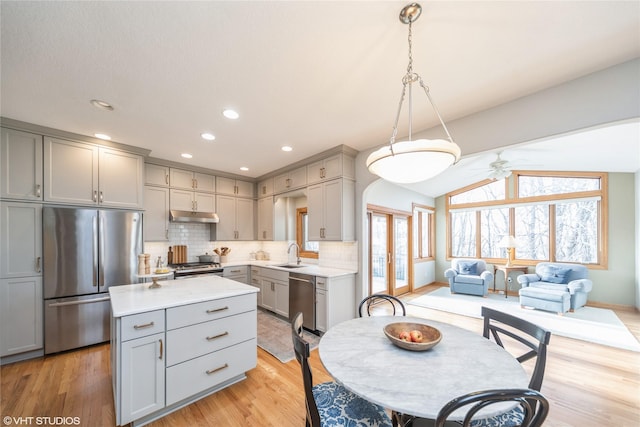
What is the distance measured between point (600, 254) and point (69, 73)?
28.7 ft

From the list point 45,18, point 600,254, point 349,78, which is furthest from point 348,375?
point 600,254

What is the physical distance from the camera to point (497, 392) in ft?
2.77

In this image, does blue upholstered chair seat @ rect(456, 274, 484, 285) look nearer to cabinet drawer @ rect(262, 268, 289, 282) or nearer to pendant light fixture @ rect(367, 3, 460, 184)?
cabinet drawer @ rect(262, 268, 289, 282)

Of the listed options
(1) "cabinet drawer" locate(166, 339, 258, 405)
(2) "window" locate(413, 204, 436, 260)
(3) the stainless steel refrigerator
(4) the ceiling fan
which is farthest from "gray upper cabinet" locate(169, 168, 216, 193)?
(4) the ceiling fan

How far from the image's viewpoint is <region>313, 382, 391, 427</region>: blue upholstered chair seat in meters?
1.25

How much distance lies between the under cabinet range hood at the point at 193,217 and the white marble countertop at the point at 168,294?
64.8 inches

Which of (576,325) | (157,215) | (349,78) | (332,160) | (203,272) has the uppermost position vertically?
(349,78)

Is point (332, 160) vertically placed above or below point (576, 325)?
above

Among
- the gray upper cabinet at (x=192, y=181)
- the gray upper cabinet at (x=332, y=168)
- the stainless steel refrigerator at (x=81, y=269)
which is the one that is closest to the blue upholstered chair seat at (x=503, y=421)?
the gray upper cabinet at (x=332, y=168)

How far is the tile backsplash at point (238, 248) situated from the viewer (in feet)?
12.6

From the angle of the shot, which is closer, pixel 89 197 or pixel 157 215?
pixel 89 197

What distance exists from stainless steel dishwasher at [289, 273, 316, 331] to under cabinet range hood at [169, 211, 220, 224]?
1842mm

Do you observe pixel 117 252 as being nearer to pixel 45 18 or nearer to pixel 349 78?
pixel 45 18

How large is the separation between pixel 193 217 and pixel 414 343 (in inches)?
156
